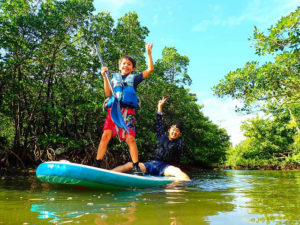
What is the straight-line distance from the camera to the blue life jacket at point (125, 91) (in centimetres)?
351

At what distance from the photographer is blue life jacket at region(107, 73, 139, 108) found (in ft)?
11.5

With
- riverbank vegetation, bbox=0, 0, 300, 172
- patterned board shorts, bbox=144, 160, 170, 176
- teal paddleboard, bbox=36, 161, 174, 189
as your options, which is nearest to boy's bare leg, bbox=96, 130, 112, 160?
teal paddleboard, bbox=36, 161, 174, 189

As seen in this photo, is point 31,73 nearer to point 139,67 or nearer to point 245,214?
point 139,67

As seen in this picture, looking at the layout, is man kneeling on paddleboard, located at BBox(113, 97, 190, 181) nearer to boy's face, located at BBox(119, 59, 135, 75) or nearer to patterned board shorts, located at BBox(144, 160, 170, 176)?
patterned board shorts, located at BBox(144, 160, 170, 176)

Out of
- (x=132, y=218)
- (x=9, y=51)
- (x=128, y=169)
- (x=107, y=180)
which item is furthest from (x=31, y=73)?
(x=132, y=218)

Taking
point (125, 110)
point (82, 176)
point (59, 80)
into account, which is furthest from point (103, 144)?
point (59, 80)

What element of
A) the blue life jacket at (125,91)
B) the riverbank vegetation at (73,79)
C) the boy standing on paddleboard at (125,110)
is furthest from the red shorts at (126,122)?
the riverbank vegetation at (73,79)

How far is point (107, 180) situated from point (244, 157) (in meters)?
23.8

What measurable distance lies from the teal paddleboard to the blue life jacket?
1.07m

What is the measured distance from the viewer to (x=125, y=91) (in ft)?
11.6

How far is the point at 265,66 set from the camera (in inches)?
290

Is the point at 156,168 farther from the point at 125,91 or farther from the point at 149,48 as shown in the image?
the point at 149,48

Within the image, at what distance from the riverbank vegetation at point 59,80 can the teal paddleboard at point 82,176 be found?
15.3 feet

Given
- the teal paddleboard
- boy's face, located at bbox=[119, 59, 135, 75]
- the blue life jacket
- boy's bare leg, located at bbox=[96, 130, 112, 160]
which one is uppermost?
boy's face, located at bbox=[119, 59, 135, 75]
